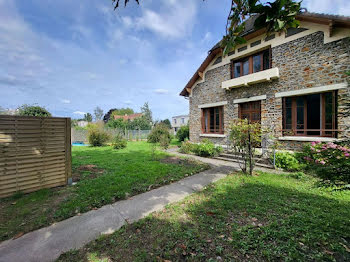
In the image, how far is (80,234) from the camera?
228cm

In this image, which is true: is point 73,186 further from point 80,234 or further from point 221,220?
point 221,220

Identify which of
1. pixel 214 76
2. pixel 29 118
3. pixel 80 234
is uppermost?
pixel 214 76

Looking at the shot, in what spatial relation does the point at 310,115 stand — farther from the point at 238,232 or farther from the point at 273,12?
the point at 238,232

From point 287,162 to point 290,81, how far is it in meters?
3.77

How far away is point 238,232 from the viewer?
2262mm

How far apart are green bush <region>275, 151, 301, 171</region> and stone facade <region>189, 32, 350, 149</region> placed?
1084mm

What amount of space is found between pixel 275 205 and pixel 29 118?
6079 mm

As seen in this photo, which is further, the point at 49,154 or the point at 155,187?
the point at 155,187

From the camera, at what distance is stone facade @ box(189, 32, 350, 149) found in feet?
18.0

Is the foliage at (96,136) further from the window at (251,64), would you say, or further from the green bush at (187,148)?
the window at (251,64)

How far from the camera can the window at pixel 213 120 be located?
378 inches

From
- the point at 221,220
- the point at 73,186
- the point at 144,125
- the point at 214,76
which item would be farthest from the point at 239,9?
the point at 144,125

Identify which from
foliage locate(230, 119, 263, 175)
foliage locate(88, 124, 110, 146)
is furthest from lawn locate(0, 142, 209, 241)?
foliage locate(88, 124, 110, 146)

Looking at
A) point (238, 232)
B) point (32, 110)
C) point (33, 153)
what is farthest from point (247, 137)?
point (32, 110)
